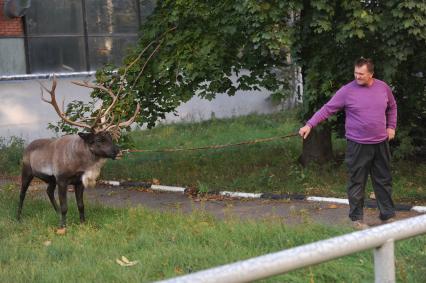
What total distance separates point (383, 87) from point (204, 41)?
12.4ft

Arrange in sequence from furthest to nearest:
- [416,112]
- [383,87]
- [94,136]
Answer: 1. [416,112]
2. [94,136]
3. [383,87]

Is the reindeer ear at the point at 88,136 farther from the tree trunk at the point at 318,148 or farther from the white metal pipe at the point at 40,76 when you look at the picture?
the white metal pipe at the point at 40,76

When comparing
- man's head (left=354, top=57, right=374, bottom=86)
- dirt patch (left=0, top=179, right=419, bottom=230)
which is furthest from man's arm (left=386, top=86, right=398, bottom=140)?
dirt patch (left=0, top=179, right=419, bottom=230)

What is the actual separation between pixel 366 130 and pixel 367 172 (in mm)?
558

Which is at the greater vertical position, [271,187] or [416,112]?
[416,112]

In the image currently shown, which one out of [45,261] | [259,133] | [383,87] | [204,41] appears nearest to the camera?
[45,261]

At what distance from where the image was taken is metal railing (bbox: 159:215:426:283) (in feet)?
8.60

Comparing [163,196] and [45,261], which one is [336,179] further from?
[45,261]

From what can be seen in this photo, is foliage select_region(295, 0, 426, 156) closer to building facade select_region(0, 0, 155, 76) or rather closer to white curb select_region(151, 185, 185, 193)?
white curb select_region(151, 185, 185, 193)

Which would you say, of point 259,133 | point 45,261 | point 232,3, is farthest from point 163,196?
point 259,133

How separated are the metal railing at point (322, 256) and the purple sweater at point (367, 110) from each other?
3893 mm

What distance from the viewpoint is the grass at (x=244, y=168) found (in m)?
10.3

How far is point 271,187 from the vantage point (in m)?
10.5

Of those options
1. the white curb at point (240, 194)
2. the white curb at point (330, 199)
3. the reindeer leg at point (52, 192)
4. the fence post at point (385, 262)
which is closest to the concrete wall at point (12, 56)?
the reindeer leg at point (52, 192)
